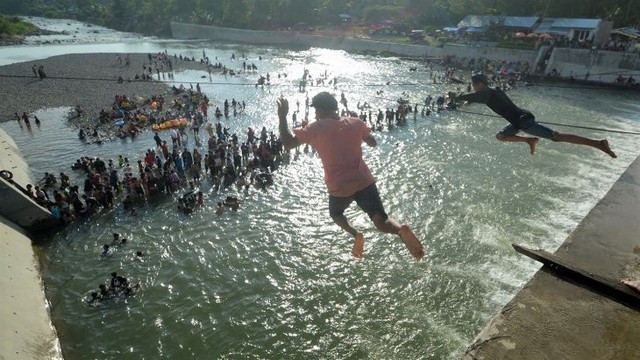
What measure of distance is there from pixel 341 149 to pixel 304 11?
97.9 meters

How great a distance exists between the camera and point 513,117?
660 centimetres

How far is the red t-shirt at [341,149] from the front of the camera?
422 cm

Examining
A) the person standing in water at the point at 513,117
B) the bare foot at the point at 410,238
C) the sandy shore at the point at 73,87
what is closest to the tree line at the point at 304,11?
the sandy shore at the point at 73,87

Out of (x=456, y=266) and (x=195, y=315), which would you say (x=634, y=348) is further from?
(x=195, y=315)

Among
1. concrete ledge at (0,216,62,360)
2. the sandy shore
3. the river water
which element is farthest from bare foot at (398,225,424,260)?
the sandy shore

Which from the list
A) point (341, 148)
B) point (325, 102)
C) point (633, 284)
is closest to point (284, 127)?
point (325, 102)

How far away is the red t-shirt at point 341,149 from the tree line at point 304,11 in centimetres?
6398

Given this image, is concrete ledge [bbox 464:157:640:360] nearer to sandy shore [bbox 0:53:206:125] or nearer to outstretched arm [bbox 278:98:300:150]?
outstretched arm [bbox 278:98:300:150]

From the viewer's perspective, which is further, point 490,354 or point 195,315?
point 195,315

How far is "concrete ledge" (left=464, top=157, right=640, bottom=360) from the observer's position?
16.0 ft

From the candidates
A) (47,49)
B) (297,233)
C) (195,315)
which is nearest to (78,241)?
(195,315)

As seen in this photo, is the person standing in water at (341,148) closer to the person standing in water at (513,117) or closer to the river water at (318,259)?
the person standing in water at (513,117)

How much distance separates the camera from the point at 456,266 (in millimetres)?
14867

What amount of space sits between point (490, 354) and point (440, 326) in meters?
7.93
